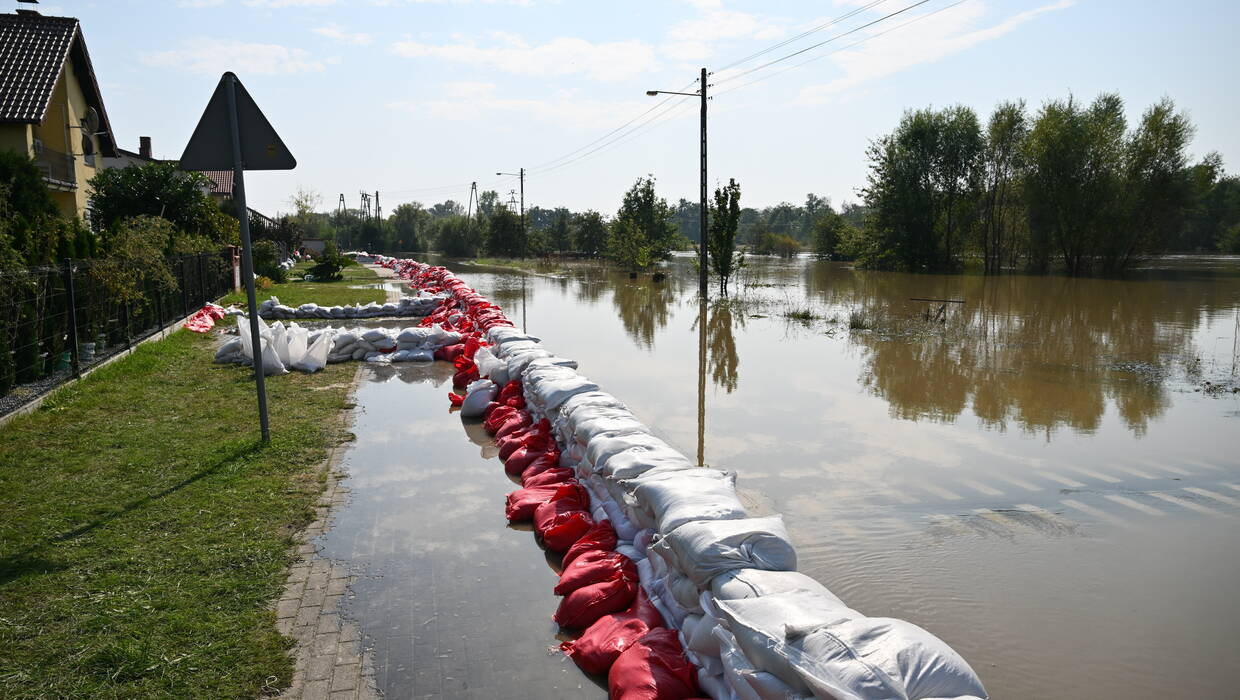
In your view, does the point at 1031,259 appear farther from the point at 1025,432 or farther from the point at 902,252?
the point at 1025,432

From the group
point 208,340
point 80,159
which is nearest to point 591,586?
point 208,340

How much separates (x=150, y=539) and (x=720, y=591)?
304 centimetres

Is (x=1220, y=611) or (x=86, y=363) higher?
(x=86, y=363)

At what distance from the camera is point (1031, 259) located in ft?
137

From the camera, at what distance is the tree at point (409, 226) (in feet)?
256

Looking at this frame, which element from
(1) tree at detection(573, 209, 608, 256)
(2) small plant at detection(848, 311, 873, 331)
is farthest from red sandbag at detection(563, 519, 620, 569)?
(1) tree at detection(573, 209, 608, 256)

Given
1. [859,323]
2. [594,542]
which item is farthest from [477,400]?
[859,323]

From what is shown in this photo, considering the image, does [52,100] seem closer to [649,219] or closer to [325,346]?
[325,346]

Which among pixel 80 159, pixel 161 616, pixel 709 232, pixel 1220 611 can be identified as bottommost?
pixel 1220 611

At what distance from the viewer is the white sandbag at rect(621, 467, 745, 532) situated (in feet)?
11.5

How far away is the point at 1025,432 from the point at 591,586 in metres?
5.86

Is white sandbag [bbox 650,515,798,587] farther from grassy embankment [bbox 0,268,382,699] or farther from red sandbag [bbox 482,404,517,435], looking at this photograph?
red sandbag [bbox 482,404,517,435]

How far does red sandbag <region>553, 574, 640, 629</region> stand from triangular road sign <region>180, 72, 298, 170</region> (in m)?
3.66

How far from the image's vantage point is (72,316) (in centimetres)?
828
